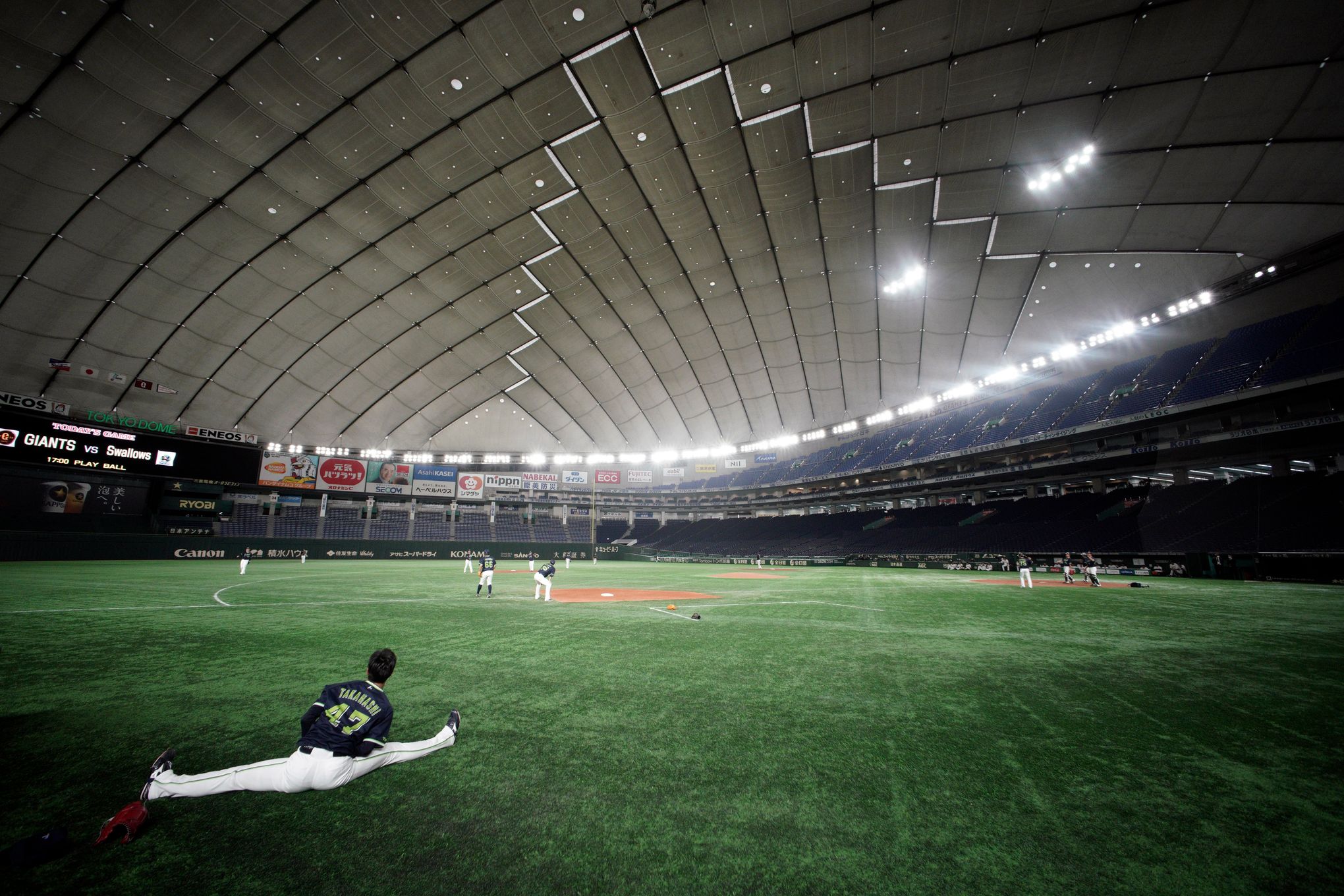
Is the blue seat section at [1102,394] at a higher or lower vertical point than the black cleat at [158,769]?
higher

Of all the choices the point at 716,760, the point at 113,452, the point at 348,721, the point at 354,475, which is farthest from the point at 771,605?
the point at 354,475

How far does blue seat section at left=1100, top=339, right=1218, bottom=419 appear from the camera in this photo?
2481cm

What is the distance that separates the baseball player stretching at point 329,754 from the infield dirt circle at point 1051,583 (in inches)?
834

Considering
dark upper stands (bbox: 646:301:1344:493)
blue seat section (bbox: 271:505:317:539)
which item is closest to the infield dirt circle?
A: dark upper stands (bbox: 646:301:1344:493)

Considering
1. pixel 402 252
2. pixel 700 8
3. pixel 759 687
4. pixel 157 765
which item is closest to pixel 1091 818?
pixel 759 687

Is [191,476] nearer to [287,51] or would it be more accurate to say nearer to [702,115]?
[287,51]

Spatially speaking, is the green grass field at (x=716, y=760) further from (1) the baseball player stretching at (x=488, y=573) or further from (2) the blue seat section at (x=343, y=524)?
(2) the blue seat section at (x=343, y=524)

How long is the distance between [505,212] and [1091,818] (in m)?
32.6

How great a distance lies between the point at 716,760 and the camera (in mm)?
3533

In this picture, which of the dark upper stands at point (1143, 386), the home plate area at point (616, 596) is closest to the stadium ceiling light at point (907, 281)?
the dark upper stands at point (1143, 386)

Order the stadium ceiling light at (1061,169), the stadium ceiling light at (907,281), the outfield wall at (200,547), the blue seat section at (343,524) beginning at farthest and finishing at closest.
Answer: the blue seat section at (343,524) < the stadium ceiling light at (907,281) < the outfield wall at (200,547) < the stadium ceiling light at (1061,169)

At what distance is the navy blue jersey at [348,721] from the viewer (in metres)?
3.28

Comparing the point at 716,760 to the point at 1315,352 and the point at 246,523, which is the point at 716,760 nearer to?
the point at 1315,352

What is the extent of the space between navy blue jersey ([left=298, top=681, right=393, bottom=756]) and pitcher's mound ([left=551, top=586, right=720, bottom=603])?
10.3 m
